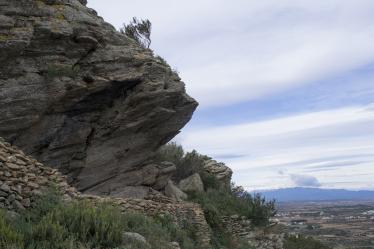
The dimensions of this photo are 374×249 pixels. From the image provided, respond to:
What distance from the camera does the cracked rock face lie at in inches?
521

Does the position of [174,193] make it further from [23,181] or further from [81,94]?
[23,181]

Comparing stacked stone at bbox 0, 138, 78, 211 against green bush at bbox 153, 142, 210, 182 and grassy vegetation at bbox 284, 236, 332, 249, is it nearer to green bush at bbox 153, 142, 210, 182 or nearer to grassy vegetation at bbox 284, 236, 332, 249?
green bush at bbox 153, 142, 210, 182

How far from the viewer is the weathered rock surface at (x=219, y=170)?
953 inches

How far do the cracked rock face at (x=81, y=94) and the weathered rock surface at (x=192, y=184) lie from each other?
3.51m

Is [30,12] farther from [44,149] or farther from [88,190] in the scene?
[88,190]

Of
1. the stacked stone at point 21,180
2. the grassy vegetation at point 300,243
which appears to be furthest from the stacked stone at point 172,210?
the grassy vegetation at point 300,243

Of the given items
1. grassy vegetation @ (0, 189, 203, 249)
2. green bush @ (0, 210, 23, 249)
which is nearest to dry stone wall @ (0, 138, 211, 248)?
grassy vegetation @ (0, 189, 203, 249)

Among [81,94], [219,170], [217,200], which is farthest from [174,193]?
[219,170]

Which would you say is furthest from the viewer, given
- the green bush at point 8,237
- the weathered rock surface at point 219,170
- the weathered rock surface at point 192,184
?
the weathered rock surface at point 219,170

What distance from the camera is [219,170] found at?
24.9 meters

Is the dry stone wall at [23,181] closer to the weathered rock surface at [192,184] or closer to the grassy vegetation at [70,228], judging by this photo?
the grassy vegetation at [70,228]

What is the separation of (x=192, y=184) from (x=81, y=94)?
792 centimetres

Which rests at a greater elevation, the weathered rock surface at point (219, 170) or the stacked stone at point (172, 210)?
the weathered rock surface at point (219, 170)

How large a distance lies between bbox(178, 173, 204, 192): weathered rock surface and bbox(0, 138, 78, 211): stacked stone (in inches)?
403
